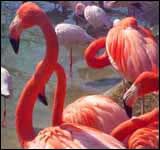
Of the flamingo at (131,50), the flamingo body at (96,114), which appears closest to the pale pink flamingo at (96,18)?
the flamingo at (131,50)

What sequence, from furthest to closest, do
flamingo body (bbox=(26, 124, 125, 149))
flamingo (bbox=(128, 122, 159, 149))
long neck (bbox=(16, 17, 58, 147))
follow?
long neck (bbox=(16, 17, 58, 147)) → flamingo (bbox=(128, 122, 159, 149)) → flamingo body (bbox=(26, 124, 125, 149))

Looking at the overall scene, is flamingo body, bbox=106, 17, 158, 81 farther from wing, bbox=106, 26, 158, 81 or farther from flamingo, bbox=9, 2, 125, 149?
flamingo, bbox=9, 2, 125, 149

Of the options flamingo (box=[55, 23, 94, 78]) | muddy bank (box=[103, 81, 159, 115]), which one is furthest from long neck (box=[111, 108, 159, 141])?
flamingo (box=[55, 23, 94, 78])

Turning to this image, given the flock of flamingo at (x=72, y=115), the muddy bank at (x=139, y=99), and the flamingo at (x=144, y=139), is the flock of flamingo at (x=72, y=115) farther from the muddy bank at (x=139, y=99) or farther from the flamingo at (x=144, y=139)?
the muddy bank at (x=139, y=99)

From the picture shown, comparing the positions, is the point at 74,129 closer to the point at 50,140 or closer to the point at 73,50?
the point at 50,140

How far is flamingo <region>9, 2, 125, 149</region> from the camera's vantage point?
2691 mm

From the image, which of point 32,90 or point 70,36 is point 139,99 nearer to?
point 32,90

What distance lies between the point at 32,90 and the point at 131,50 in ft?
5.06

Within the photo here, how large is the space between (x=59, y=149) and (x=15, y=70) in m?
3.40

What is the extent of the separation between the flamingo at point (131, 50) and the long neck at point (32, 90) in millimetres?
1315

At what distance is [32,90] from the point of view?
2990mm

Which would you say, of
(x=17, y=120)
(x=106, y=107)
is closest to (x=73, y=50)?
(x=106, y=107)

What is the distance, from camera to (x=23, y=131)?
9.59 ft

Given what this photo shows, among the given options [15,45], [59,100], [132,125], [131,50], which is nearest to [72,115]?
[59,100]
